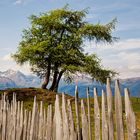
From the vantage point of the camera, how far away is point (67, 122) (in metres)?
5.63

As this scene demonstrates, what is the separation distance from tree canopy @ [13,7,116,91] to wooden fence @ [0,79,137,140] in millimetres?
33842

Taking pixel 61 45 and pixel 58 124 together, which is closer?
pixel 58 124

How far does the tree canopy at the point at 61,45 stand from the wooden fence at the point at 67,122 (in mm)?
33842

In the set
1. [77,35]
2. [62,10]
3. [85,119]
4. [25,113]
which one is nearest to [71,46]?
[77,35]

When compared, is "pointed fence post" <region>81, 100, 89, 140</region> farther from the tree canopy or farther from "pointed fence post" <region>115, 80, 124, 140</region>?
the tree canopy

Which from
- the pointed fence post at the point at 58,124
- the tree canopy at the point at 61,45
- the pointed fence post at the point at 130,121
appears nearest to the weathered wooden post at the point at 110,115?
the pointed fence post at the point at 130,121

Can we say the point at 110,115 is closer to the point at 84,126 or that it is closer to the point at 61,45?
the point at 84,126

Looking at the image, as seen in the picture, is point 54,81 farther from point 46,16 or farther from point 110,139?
point 110,139

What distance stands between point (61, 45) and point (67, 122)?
38543 millimetres

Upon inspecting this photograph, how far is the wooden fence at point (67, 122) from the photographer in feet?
13.8

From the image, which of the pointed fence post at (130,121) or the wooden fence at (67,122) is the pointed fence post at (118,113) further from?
the pointed fence post at (130,121)

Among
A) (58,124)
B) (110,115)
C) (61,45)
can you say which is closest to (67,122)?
(58,124)

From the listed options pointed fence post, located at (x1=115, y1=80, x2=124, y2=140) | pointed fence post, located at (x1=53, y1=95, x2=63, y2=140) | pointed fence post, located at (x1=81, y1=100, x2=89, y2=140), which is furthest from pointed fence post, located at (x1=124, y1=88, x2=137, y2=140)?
pointed fence post, located at (x1=53, y1=95, x2=63, y2=140)

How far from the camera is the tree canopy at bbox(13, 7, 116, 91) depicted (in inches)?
1742
